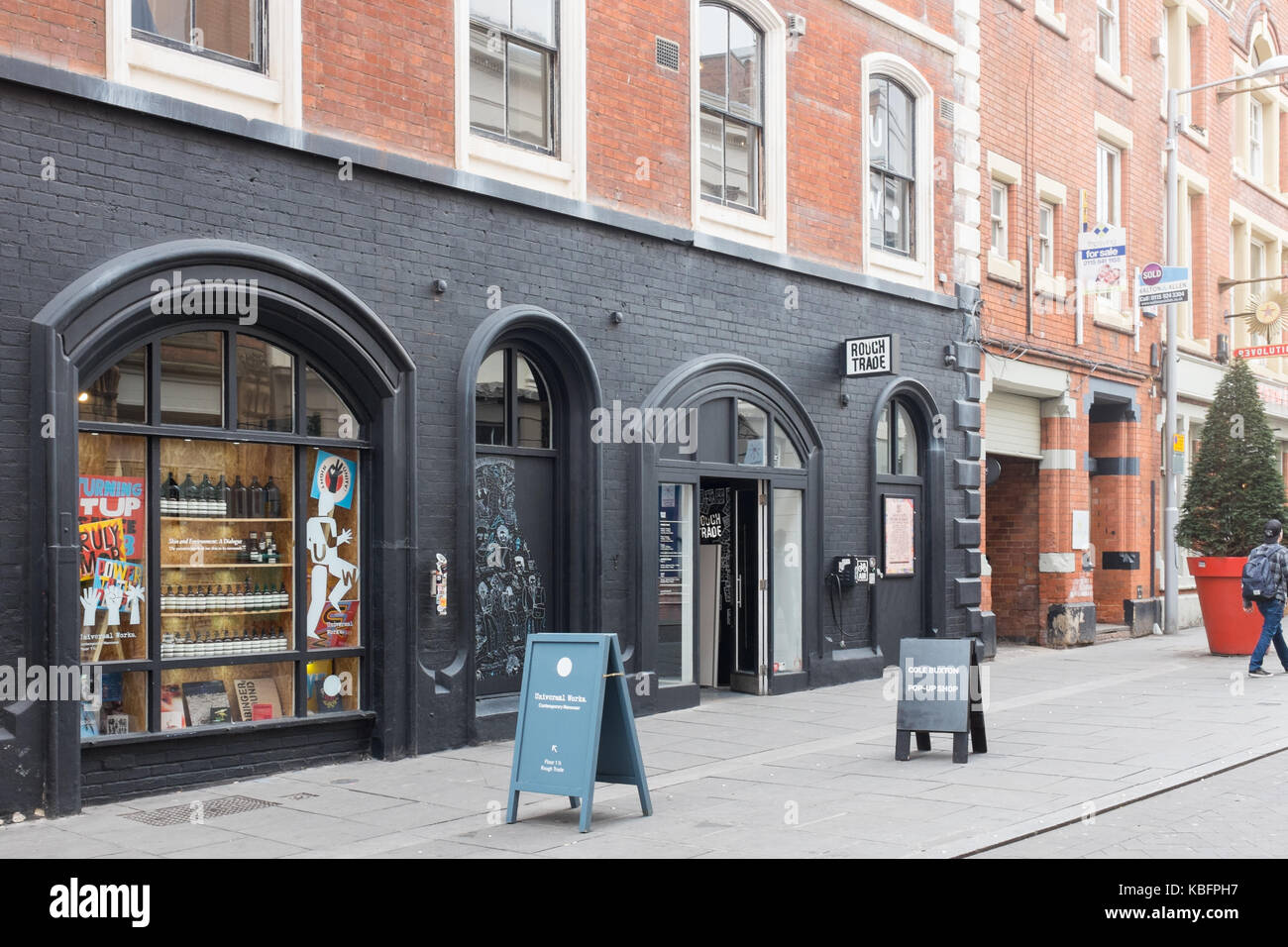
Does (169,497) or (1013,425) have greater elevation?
(1013,425)

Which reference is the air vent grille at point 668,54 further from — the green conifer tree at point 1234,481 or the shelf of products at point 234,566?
the green conifer tree at point 1234,481

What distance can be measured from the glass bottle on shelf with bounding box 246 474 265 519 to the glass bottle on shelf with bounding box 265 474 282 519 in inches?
1.3

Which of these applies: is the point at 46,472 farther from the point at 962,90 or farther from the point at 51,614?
the point at 962,90

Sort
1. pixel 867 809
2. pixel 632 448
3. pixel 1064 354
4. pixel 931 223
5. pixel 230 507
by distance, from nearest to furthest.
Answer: pixel 867 809 < pixel 230 507 < pixel 632 448 < pixel 931 223 < pixel 1064 354

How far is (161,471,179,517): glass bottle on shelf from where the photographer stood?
9258mm

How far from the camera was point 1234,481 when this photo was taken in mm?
17734

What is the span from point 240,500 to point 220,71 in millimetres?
2981

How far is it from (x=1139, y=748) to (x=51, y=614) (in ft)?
25.5

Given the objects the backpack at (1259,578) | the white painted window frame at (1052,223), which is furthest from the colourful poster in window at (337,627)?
the white painted window frame at (1052,223)

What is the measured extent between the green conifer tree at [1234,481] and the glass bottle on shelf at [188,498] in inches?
524

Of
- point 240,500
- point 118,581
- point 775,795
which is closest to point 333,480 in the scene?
point 240,500

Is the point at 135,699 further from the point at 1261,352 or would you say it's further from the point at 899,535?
the point at 1261,352

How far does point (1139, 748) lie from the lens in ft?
34.3
